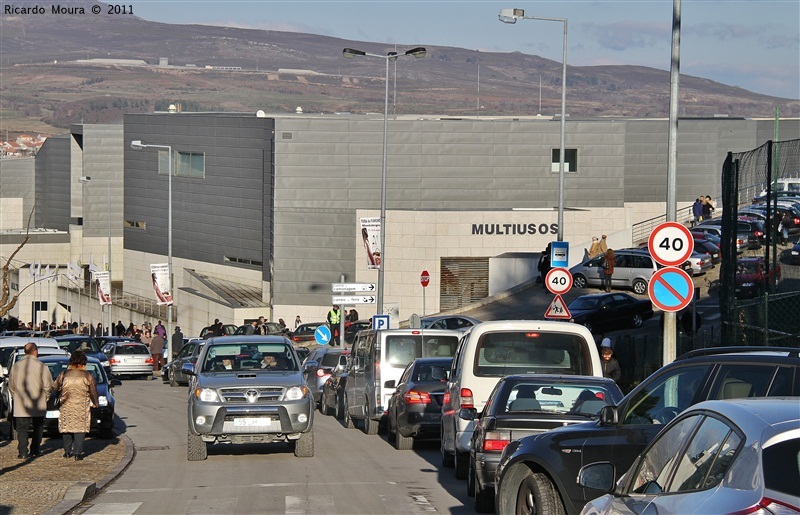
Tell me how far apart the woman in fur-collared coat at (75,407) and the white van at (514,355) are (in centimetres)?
552

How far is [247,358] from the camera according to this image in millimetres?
18484

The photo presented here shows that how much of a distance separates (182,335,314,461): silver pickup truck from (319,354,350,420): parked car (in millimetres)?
6742

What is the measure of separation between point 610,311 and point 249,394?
2588cm

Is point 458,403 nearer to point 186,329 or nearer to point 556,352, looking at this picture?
point 556,352

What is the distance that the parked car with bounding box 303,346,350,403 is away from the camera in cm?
2923

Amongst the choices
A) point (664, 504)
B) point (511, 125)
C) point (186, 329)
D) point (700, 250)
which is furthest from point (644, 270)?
point (664, 504)

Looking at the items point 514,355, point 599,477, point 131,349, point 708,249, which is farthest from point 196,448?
point 708,249

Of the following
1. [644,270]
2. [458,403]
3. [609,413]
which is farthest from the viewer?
[644,270]

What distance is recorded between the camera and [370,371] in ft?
71.5

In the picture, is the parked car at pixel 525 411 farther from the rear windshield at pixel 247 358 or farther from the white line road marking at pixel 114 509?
the rear windshield at pixel 247 358

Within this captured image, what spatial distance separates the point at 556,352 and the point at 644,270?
32.3 m

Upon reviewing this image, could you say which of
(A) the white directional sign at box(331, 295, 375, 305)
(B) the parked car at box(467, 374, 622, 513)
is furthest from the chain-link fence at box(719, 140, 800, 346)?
(A) the white directional sign at box(331, 295, 375, 305)

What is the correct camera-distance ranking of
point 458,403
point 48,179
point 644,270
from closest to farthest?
point 458,403 < point 644,270 < point 48,179

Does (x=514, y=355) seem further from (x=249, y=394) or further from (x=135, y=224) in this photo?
(x=135, y=224)
